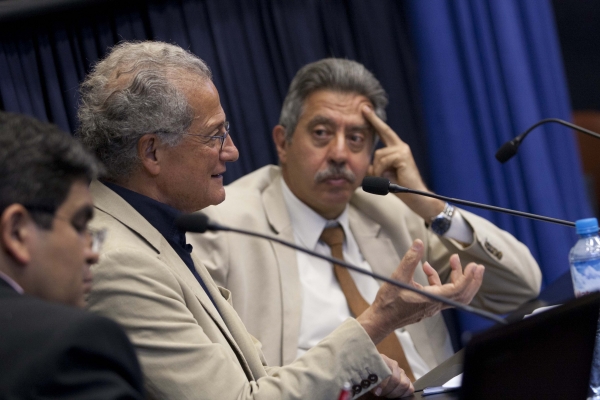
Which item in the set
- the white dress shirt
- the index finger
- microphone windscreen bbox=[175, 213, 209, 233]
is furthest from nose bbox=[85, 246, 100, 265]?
the index finger

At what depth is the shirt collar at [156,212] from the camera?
1694mm

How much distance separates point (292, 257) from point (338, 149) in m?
0.42

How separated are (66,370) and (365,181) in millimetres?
1078

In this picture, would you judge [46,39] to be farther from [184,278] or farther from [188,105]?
[184,278]

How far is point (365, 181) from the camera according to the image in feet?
6.09

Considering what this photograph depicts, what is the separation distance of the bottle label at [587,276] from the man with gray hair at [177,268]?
0.75 feet

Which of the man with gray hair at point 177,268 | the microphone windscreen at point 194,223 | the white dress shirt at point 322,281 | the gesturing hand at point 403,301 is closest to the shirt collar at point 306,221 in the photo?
the white dress shirt at point 322,281

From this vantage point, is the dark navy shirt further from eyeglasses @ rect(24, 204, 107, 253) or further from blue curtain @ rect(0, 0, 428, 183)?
blue curtain @ rect(0, 0, 428, 183)

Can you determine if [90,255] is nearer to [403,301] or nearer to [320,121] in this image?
[403,301]

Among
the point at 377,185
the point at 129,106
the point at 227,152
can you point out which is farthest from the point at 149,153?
the point at 377,185

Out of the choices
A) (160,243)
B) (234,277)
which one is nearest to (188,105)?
(160,243)

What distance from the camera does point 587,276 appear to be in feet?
5.62

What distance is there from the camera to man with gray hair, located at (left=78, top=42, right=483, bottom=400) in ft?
4.77

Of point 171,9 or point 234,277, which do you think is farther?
point 171,9
